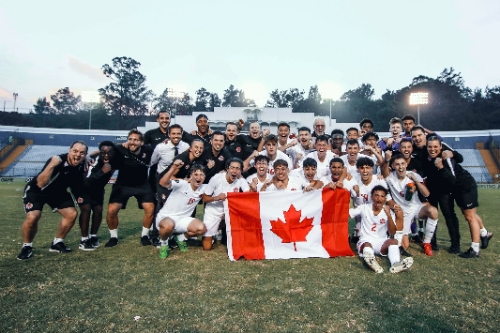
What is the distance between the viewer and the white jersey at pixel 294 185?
560 centimetres

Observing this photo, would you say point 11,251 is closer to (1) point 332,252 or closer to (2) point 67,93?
(1) point 332,252

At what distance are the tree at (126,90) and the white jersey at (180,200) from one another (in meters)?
66.3

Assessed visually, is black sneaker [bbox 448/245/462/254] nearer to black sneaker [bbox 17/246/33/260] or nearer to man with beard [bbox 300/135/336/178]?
man with beard [bbox 300/135/336/178]

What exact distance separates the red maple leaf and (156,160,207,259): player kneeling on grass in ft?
3.91

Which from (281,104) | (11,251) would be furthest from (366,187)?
(281,104)

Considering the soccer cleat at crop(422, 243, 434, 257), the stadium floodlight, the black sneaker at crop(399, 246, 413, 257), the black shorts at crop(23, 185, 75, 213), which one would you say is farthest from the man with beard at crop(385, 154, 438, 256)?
the stadium floodlight

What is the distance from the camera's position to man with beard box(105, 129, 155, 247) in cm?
578

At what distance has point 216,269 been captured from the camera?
4.39 m

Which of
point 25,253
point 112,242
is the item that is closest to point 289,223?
point 112,242

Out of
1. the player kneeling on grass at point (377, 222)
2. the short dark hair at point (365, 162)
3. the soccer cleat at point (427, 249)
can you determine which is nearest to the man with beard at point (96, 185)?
the player kneeling on grass at point (377, 222)

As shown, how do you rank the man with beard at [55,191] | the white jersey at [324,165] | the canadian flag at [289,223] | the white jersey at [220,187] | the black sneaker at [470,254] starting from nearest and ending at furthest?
the man with beard at [55,191]
the black sneaker at [470,254]
the canadian flag at [289,223]
the white jersey at [220,187]
the white jersey at [324,165]

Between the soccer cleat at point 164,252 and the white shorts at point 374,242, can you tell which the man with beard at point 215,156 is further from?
the white shorts at point 374,242

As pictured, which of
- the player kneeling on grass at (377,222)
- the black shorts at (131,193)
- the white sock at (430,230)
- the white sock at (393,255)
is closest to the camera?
the white sock at (393,255)

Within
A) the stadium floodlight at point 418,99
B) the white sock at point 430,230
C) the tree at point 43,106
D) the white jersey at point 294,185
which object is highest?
the tree at point 43,106
